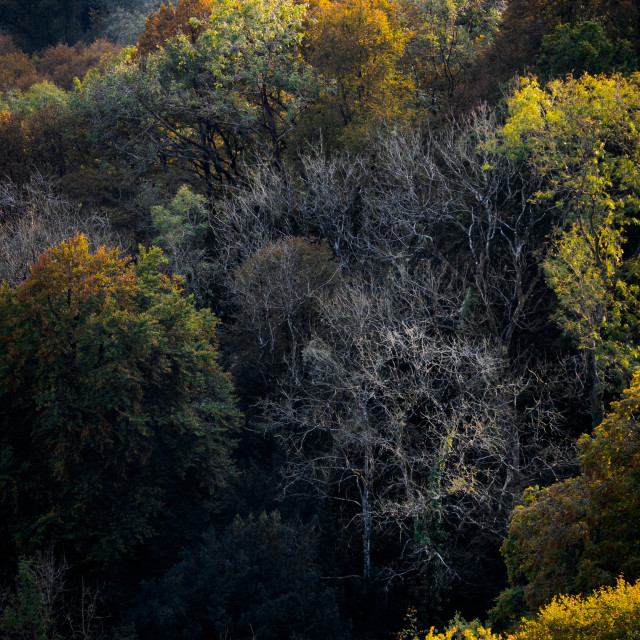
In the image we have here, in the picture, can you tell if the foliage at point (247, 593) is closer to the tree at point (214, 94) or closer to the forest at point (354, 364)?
the forest at point (354, 364)

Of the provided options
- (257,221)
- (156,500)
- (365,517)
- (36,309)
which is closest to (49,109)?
(257,221)

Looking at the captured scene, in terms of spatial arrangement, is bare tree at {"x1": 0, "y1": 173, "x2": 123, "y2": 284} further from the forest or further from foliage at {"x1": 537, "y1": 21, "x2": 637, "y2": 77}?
foliage at {"x1": 537, "y1": 21, "x2": 637, "y2": 77}

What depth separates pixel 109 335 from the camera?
64.6 ft

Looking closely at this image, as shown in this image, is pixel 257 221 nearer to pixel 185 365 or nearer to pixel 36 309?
pixel 185 365

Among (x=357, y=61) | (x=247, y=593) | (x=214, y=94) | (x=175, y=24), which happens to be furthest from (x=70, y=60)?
(x=247, y=593)

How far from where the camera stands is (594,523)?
11.4m

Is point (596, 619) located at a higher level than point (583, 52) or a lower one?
lower

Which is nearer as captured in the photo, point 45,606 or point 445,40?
point 45,606

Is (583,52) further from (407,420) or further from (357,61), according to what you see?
(407,420)

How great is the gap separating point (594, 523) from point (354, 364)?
1069 centimetres

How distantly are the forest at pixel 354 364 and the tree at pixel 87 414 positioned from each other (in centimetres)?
8

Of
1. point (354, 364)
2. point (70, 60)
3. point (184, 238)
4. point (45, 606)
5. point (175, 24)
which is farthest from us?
point (70, 60)

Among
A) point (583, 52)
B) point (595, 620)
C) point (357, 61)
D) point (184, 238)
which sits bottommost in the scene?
point (184, 238)

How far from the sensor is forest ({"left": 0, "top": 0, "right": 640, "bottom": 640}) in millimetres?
18031
